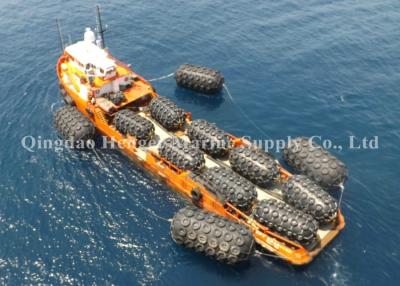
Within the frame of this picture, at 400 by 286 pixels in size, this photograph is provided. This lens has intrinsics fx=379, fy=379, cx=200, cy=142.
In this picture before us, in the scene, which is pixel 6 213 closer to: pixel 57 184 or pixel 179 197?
pixel 57 184

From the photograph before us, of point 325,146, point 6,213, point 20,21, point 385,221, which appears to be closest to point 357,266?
point 385,221

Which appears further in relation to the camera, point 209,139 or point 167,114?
point 167,114

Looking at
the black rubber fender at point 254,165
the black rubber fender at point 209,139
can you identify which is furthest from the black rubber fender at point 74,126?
the black rubber fender at point 254,165

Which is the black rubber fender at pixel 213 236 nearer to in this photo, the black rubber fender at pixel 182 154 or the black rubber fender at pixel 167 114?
the black rubber fender at pixel 182 154

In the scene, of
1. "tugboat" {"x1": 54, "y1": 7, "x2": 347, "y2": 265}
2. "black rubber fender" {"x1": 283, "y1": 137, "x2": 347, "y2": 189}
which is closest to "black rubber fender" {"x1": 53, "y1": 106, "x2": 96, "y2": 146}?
"tugboat" {"x1": 54, "y1": 7, "x2": 347, "y2": 265}

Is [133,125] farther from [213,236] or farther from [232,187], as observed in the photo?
[213,236]

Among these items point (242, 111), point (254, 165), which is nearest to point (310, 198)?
point (254, 165)
